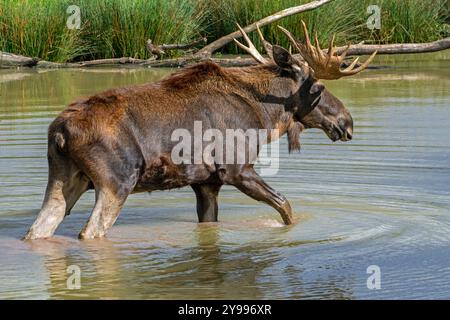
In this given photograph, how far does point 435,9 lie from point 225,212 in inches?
614

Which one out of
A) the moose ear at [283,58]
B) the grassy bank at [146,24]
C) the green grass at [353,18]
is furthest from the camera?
the green grass at [353,18]

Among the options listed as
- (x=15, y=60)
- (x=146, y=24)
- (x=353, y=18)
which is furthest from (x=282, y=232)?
(x=353, y=18)

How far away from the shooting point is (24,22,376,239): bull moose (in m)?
9.77

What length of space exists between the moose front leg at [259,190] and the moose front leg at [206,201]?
324 mm

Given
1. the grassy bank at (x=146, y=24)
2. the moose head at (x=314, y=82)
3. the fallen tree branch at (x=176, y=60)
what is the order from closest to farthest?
the moose head at (x=314, y=82) → the fallen tree branch at (x=176, y=60) → the grassy bank at (x=146, y=24)

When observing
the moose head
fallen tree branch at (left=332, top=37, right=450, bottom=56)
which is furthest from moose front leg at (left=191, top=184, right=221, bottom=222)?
fallen tree branch at (left=332, top=37, right=450, bottom=56)

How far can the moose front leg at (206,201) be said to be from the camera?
35.7 ft

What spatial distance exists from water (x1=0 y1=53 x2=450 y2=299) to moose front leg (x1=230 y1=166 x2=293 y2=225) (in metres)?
0.20

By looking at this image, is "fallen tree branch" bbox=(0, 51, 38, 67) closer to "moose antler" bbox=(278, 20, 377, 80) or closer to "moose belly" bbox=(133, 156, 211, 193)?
"moose antler" bbox=(278, 20, 377, 80)

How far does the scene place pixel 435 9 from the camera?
85.5ft

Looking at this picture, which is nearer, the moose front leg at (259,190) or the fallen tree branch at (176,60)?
the moose front leg at (259,190)

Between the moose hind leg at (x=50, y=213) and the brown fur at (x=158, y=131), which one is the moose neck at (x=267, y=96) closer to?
the brown fur at (x=158, y=131)

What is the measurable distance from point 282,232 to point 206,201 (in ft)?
2.71

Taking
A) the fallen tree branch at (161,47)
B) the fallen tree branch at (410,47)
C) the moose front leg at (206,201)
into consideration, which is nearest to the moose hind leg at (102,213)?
the moose front leg at (206,201)
